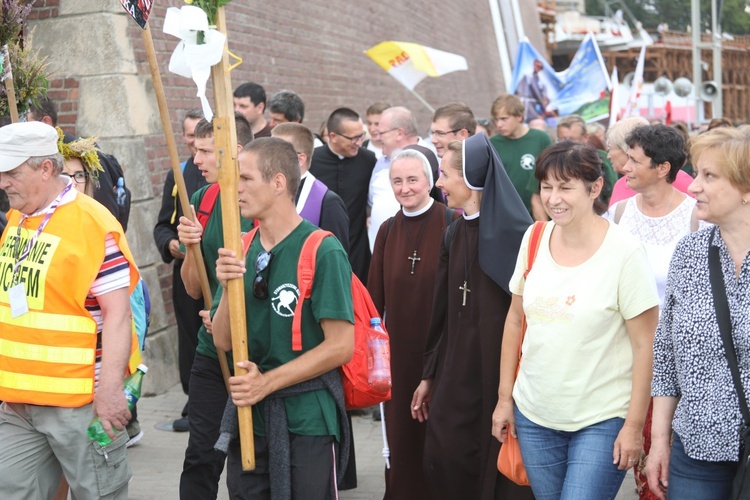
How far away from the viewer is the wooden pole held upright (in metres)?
3.58

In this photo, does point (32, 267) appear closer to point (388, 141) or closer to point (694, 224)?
point (694, 224)

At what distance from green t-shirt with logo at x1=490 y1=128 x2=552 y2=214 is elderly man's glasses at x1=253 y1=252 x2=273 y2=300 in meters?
5.61

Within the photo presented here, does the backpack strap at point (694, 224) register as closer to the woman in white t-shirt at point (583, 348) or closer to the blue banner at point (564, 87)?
the woman in white t-shirt at point (583, 348)

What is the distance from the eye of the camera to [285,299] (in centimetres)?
374

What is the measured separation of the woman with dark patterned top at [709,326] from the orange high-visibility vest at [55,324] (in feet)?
7.31

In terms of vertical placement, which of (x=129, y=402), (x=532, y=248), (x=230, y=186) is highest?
(x=230, y=186)

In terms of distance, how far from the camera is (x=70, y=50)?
8109mm

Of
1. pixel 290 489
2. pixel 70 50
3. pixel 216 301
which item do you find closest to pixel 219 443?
pixel 290 489

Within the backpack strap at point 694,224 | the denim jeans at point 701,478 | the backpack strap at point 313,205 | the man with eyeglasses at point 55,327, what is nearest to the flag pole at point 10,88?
the man with eyeglasses at point 55,327

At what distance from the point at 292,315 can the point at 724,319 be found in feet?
5.04

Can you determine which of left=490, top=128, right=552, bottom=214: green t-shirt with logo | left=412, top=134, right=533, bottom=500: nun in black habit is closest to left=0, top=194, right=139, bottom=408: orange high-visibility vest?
left=412, top=134, right=533, bottom=500: nun in black habit

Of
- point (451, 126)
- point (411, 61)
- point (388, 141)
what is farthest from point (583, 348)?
point (411, 61)

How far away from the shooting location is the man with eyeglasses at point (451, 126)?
7246 millimetres

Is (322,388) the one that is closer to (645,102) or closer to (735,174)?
(735,174)
